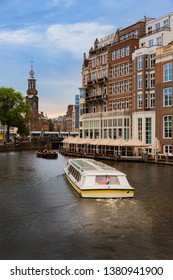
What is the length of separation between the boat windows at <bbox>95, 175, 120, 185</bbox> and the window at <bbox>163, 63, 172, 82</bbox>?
3358cm

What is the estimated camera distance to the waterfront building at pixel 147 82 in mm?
63125

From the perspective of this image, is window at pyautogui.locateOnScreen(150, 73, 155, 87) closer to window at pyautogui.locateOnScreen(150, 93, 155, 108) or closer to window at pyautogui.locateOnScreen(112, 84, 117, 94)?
window at pyautogui.locateOnScreen(150, 93, 155, 108)

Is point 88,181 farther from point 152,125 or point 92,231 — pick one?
point 152,125

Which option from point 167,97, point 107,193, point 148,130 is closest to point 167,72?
point 167,97

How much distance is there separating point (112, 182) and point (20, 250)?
40.3ft

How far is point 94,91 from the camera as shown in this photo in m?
85.5

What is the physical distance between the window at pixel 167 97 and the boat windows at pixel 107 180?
105ft

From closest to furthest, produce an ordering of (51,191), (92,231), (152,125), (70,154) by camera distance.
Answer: (92,231), (51,191), (152,125), (70,154)

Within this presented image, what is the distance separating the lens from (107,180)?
27062 millimetres

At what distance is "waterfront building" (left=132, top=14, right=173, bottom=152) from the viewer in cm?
6312

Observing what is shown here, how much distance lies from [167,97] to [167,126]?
4536 millimetres

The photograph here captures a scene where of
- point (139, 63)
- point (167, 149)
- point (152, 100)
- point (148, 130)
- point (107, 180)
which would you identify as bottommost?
point (107, 180)

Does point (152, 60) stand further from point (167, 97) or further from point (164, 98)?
point (167, 97)

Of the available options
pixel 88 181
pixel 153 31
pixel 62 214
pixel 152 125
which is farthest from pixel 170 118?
pixel 62 214
